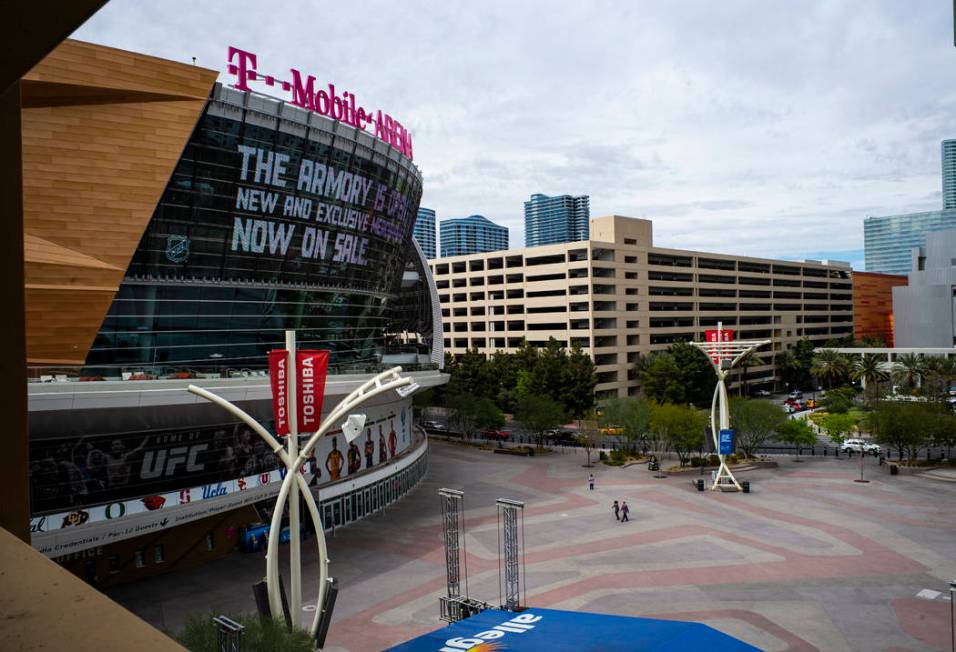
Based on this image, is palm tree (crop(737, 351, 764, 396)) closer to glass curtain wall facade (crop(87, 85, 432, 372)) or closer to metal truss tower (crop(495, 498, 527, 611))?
glass curtain wall facade (crop(87, 85, 432, 372))

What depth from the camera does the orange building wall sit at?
523ft

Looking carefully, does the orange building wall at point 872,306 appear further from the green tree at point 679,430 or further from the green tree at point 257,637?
the green tree at point 257,637

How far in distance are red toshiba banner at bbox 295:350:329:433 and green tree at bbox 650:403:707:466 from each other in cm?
4569

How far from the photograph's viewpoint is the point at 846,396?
98.2 m

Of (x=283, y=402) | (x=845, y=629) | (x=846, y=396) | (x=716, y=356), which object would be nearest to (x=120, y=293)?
(x=283, y=402)

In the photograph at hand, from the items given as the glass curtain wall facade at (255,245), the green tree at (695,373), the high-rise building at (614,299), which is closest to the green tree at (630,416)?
the green tree at (695,373)

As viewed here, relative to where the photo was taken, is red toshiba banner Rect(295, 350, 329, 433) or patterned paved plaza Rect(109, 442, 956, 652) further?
patterned paved plaza Rect(109, 442, 956, 652)

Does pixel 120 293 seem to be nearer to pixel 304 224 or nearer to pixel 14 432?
pixel 304 224

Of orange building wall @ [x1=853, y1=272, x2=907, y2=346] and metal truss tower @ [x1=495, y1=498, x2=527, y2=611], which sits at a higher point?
orange building wall @ [x1=853, y1=272, x2=907, y2=346]

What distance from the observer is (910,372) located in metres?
94.4

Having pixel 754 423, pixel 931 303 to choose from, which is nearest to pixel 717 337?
pixel 754 423

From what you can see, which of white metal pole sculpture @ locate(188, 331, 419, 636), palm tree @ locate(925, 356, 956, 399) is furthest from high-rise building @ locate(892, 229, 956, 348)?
white metal pole sculpture @ locate(188, 331, 419, 636)

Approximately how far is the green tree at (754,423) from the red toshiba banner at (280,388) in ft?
163

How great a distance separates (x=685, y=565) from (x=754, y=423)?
32434 mm
